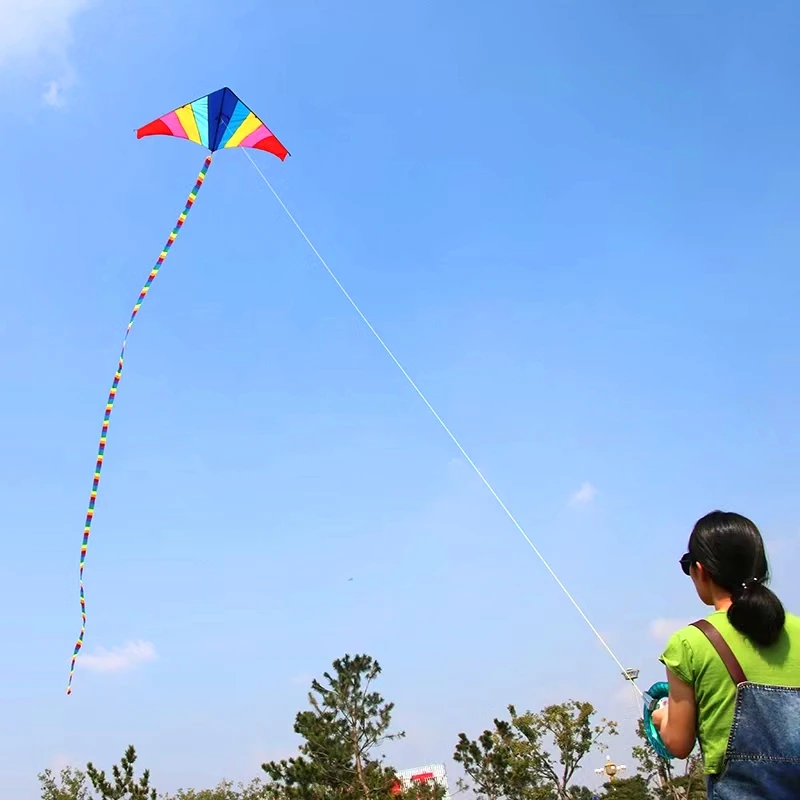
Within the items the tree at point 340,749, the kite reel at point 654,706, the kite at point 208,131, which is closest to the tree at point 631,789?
the tree at point 340,749

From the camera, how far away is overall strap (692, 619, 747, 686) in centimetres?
167

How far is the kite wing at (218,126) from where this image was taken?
817cm

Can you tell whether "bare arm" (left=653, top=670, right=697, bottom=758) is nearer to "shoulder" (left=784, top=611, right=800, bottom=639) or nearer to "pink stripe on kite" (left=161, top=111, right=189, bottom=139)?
"shoulder" (left=784, top=611, right=800, bottom=639)

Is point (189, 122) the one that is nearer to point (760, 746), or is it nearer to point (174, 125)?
point (174, 125)

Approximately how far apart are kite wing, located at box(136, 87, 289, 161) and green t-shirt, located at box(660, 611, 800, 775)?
7752mm

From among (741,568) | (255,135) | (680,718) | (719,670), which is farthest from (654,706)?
(255,135)

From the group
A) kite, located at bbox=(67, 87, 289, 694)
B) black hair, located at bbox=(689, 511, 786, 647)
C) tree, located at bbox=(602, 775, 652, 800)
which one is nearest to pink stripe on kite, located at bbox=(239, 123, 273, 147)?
kite, located at bbox=(67, 87, 289, 694)

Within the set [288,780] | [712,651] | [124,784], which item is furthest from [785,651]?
[288,780]

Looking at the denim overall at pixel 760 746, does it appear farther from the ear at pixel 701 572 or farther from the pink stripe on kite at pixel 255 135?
the pink stripe on kite at pixel 255 135

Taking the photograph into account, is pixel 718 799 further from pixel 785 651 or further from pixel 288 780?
pixel 288 780

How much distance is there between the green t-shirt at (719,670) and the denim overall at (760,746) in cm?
2

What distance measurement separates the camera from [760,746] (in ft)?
5.24

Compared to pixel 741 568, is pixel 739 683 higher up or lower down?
lower down

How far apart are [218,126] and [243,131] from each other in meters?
0.28
